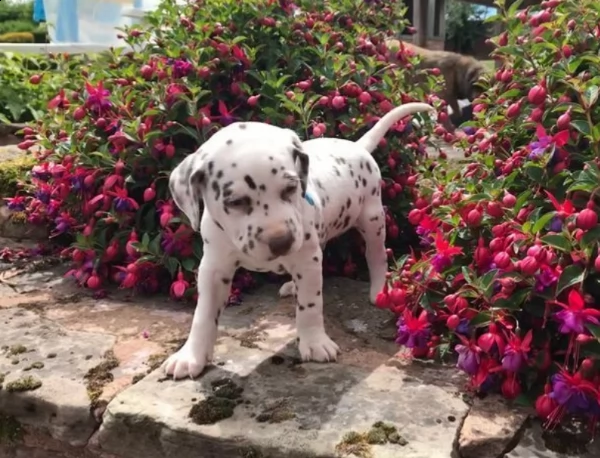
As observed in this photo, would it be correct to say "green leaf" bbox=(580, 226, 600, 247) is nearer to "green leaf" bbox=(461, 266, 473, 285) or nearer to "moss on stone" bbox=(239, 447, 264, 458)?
"green leaf" bbox=(461, 266, 473, 285)

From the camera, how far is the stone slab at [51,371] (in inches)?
96.6

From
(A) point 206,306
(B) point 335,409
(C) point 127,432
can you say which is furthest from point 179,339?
(B) point 335,409

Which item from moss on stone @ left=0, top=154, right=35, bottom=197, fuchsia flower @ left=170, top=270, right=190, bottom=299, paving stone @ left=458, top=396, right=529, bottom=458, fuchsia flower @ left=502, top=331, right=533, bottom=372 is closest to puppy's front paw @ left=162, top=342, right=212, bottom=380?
fuchsia flower @ left=170, top=270, right=190, bottom=299

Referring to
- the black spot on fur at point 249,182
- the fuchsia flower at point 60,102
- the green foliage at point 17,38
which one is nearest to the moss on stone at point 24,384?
the black spot on fur at point 249,182

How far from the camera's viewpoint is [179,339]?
9.49 ft

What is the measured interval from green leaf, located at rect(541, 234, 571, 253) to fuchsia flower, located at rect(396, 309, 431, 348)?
541 millimetres

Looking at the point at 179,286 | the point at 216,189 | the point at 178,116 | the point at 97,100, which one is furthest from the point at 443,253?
the point at 97,100

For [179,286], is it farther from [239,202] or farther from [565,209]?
[565,209]

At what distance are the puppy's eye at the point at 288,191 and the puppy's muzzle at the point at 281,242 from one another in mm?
119

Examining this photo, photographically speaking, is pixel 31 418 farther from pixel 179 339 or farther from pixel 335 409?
pixel 335 409

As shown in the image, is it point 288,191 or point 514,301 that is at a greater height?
point 288,191

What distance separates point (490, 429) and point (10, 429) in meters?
1.66

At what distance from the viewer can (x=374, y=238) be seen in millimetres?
3250

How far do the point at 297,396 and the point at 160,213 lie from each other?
4.71ft
